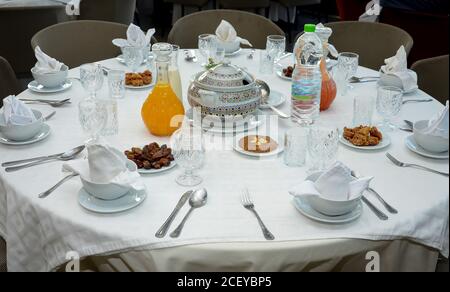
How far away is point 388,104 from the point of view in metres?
1.58

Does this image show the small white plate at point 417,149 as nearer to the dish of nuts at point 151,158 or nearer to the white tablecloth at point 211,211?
the white tablecloth at point 211,211

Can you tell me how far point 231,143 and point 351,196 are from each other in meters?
0.46

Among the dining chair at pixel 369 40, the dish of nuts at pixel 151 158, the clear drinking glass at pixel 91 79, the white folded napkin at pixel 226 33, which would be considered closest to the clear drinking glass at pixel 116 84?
the clear drinking glass at pixel 91 79

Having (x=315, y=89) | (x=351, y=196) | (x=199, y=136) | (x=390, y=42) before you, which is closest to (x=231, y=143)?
(x=199, y=136)

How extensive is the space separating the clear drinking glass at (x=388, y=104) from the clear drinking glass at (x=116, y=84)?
861 millimetres

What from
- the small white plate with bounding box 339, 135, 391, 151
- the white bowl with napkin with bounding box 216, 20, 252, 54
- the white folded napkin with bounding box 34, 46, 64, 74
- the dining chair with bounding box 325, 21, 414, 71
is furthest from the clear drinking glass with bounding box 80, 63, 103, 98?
the dining chair with bounding box 325, 21, 414, 71

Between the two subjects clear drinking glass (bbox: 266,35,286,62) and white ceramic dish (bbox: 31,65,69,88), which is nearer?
white ceramic dish (bbox: 31,65,69,88)

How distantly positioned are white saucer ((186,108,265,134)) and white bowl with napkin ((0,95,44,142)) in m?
0.45

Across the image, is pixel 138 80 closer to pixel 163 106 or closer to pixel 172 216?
pixel 163 106

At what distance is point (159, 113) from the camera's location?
4.82 ft

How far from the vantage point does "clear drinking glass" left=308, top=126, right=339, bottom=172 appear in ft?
4.40

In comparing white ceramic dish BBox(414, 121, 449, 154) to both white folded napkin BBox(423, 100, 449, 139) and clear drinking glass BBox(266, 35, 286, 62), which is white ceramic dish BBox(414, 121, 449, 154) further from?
clear drinking glass BBox(266, 35, 286, 62)

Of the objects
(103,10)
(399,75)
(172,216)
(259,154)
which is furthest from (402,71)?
(103,10)
